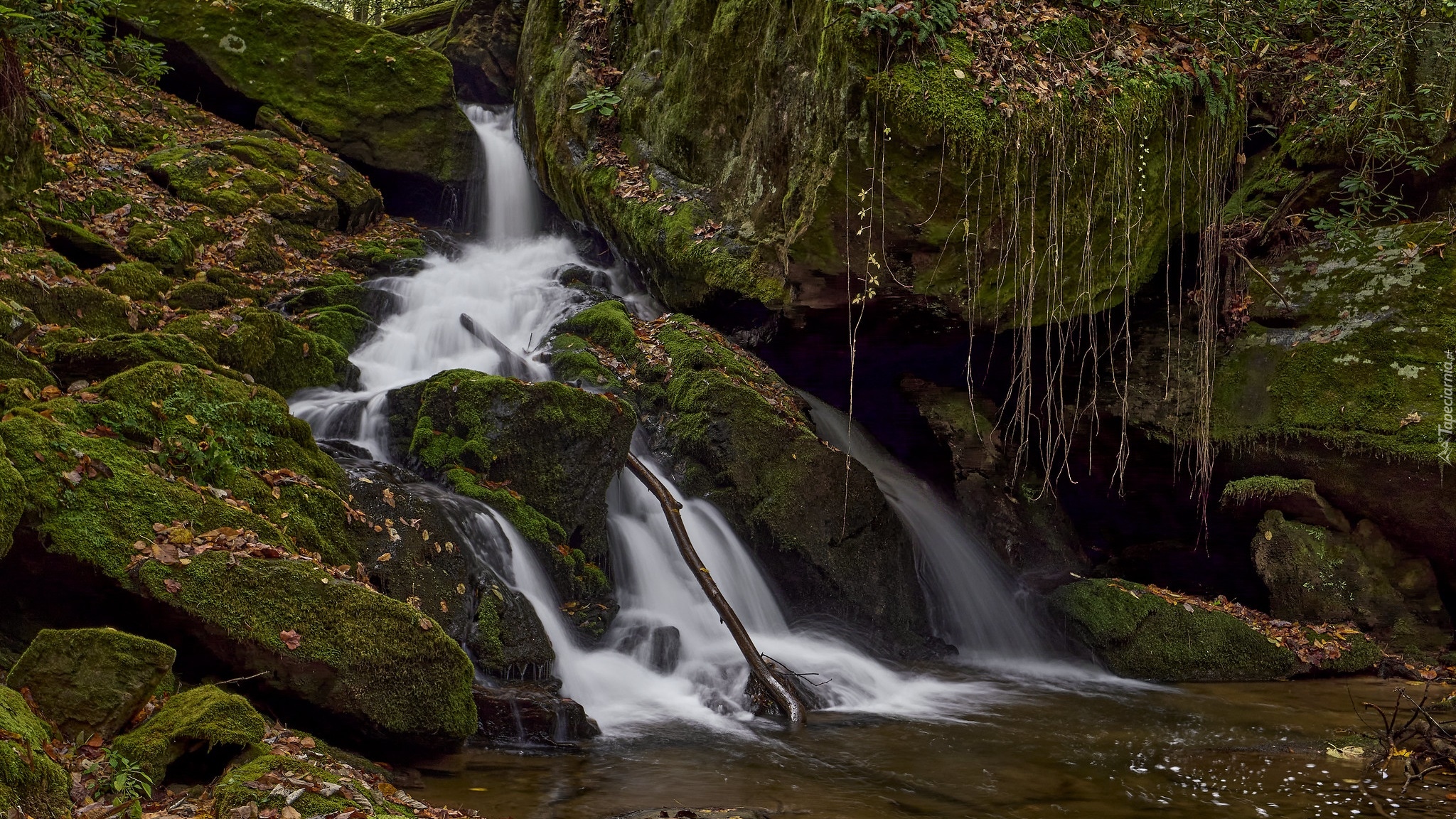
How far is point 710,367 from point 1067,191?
3.89m

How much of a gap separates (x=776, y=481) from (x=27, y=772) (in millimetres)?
7001

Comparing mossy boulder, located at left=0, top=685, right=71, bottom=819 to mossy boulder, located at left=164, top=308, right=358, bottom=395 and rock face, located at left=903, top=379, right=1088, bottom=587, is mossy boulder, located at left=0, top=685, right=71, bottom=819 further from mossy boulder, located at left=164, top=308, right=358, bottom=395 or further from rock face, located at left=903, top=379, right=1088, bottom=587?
rock face, located at left=903, top=379, right=1088, bottom=587

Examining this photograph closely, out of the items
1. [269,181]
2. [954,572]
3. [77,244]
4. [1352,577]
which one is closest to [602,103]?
[269,181]

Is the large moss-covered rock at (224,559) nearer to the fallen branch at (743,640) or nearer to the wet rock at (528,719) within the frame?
the wet rock at (528,719)

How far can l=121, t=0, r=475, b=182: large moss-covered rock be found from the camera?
43.7 feet

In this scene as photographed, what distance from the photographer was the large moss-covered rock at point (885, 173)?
293 inches

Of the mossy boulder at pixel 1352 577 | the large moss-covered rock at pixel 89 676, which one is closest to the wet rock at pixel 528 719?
the large moss-covered rock at pixel 89 676

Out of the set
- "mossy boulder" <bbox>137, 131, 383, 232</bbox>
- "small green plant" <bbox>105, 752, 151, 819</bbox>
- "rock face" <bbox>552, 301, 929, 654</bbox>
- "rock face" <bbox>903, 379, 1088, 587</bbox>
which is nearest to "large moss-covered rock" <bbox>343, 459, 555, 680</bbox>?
"small green plant" <bbox>105, 752, 151, 819</bbox>

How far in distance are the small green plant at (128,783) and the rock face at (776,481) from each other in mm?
5959

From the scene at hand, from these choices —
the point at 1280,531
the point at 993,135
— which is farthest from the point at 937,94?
the point at 1280,531

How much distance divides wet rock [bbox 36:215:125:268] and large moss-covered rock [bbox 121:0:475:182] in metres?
5.77

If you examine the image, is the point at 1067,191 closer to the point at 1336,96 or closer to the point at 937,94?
the point at 937,94

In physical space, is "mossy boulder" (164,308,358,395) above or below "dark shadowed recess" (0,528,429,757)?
above

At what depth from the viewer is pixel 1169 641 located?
9.01 meters
